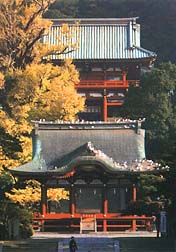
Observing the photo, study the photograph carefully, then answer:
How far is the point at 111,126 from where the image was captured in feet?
90.0

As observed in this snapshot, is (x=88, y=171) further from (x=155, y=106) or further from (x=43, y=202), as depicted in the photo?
(x=155, y=106)

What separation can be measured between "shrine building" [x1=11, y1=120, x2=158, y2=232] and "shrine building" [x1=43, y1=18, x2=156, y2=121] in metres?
10.8

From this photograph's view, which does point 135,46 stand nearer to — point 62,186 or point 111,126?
point 111,126

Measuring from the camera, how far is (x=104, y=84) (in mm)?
38250

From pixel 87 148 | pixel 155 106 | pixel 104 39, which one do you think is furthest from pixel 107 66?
pixel 87 148

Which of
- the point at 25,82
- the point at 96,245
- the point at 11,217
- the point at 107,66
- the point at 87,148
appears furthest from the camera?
the point at 107,66

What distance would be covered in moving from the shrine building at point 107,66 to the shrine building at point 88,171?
1085 cm

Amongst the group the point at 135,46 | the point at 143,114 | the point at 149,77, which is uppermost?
the point at 135,46

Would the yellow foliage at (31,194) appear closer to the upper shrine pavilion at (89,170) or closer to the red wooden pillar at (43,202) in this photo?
the red wooden pillar at (43,202)

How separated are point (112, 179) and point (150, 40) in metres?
37.4

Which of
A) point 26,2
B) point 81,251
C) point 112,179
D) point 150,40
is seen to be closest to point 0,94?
point 26,2

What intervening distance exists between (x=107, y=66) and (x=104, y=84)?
135 centimetres

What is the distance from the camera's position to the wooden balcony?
38031 mm

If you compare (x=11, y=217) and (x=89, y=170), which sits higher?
(x=89, y=170)
